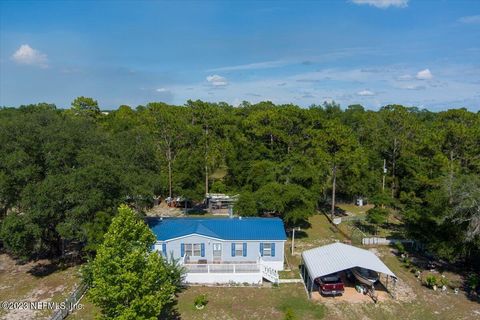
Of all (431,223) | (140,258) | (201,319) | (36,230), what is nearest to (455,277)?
(431,223)

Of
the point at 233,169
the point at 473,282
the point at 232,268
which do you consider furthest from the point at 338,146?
the point at 232,268

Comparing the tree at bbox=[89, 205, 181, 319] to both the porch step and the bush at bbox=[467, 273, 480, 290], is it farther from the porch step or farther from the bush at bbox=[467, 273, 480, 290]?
the bush at bbox=[467, 273, 480, 290]

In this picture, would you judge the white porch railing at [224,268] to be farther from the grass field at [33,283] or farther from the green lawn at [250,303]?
the grass field at [33,283]

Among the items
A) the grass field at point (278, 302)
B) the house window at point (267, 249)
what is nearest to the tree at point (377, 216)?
the grass field at point (278, 302)

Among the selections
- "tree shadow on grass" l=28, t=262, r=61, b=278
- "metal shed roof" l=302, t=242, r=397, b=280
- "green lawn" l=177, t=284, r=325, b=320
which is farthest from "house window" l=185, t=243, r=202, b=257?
"tree shadow on grass" l=28, t=262, r=61, b=278

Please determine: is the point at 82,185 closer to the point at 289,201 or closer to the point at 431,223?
the point at 289,201

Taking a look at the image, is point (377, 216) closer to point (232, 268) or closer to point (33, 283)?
point (232, 268)
